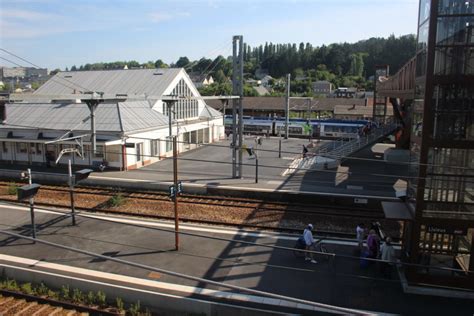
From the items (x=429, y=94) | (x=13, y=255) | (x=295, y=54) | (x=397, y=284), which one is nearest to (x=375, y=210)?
(x=397, y=284)

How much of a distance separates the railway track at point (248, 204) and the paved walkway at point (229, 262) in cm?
312

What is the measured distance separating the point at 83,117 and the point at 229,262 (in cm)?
2202

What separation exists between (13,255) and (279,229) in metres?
9.78

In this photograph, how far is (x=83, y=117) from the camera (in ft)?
101

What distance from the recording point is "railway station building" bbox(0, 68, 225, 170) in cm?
2730

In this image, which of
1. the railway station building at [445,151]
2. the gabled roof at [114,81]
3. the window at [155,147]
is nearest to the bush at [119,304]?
the railway station building at [445,151]

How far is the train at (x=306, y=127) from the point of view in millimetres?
47219

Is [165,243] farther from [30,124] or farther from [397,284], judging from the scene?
[30,124]

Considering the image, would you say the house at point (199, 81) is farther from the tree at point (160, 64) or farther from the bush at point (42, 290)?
the bush at point (42, 290)

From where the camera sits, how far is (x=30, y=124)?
30.6m

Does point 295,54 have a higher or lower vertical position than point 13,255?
higher

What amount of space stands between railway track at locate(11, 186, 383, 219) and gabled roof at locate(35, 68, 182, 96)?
15.7m

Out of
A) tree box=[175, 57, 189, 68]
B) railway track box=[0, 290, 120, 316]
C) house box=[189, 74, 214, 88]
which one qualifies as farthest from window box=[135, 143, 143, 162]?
tree box=[175, 57, 189, 68]

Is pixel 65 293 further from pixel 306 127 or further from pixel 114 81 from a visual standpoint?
pixel 306 127
